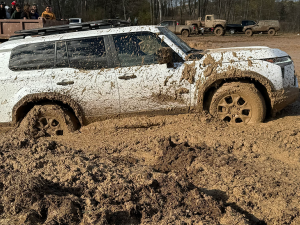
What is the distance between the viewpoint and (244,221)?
2740mm

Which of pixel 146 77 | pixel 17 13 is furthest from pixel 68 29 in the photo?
pixel 17 13

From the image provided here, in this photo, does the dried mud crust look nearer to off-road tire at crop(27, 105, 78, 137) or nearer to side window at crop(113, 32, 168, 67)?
off-road tire at crop(27, 105, 78, 137)

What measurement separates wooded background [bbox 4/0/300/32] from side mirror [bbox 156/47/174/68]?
34.2 m

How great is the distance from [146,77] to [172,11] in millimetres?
52793

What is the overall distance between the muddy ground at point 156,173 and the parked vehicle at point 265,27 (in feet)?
83.7

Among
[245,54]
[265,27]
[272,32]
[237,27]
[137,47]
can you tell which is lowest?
[245,54]

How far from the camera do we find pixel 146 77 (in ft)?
15.9

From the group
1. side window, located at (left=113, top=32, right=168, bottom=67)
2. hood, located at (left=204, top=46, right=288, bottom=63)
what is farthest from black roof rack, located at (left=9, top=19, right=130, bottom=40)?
hood, located at (left=204, top=46, right=288, bottom=63)

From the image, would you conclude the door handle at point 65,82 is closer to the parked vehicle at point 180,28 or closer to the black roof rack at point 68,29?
the black roof rack at point 68,29

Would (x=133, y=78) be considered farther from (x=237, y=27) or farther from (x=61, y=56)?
(x=237, y=27)

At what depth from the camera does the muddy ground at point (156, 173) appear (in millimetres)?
2861

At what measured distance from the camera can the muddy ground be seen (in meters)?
2.86

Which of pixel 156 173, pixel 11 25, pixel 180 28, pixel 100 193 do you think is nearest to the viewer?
pixel 100 193

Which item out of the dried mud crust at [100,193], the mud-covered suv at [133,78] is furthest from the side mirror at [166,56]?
the dried mud crust at [100,193]
